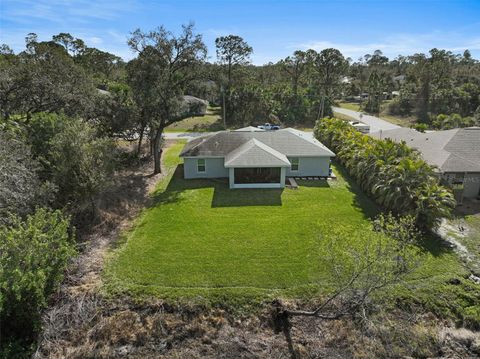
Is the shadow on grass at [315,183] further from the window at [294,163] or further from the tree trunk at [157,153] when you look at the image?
the tree trunk at [157,153]

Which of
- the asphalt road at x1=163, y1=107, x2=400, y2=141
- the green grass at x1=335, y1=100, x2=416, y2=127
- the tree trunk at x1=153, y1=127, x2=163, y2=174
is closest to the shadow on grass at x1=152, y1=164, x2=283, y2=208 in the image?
the tree trunk at x1=153, y1=127, x2=163, y2=174

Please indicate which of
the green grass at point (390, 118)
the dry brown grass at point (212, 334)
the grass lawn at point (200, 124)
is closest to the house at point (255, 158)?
the dry brown grass at point (212, 334)

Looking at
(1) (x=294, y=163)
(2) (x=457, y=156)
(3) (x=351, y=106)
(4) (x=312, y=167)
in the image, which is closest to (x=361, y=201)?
(4) (x=312, y=167)

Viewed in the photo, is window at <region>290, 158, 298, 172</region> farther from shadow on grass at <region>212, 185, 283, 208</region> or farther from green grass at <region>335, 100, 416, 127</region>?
green grass at <region>335, 100, 416, 127</region>

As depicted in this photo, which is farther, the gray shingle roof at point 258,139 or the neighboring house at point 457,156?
the gray shingle roof at point 258,139

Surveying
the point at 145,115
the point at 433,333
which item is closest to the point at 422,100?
the point at 145,115

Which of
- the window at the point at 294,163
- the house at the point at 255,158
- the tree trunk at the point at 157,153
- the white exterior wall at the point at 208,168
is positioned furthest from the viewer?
the tree trunk at the point at 157,153

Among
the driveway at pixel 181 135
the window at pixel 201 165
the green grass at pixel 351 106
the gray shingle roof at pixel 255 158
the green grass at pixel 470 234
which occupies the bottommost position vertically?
the green grass at pixel 470 234
